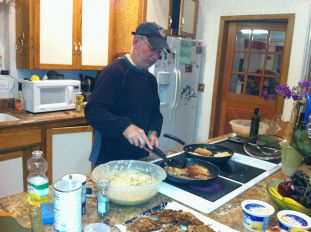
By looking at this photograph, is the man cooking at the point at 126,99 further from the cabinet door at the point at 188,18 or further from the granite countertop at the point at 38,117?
the cabinet door at the point at 188,18

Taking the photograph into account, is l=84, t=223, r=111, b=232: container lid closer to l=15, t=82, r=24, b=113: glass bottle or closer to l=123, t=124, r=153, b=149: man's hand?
l=123, t=124, r=153, b=149: man's hand

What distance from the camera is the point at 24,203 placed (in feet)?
3.63

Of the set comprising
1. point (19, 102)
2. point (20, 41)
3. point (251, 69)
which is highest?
point (20, 41)

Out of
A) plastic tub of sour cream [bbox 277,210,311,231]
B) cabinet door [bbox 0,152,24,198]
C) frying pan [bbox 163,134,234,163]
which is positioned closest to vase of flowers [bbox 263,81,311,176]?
frying pan [bbox 163,134,234,163]

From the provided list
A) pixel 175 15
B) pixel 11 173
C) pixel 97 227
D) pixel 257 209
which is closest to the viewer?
pixel 97 227

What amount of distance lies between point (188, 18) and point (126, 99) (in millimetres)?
2372

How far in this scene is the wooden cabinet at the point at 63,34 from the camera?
279cm

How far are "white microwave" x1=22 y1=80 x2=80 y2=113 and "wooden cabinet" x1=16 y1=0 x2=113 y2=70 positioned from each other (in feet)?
0.71

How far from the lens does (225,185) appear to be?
1.42 m

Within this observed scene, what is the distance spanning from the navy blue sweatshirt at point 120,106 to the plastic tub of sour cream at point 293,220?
2.60 feet

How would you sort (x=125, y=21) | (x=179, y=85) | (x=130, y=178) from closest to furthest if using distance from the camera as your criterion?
(x=130, y=178), (x=125, y=21), (x=179, y=85)

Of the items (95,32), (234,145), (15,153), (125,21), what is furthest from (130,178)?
(125,21)

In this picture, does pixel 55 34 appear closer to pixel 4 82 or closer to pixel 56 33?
pixel 56 33

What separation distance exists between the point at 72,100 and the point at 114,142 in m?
1.42
